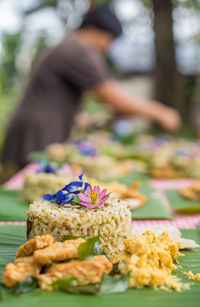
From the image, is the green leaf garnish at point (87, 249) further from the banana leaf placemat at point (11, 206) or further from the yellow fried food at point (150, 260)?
the banana leaf placemat at point (11, 206)

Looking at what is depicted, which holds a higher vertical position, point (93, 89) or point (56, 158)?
point (93, 89)

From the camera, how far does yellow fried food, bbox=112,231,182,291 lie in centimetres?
137

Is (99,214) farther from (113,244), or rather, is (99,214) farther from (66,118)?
(66,118)

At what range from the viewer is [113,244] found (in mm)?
1651

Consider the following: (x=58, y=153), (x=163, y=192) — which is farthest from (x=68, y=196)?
(x=58, y=153)

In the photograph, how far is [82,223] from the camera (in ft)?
5.18

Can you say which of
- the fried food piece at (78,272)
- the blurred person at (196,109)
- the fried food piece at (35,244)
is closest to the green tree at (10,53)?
the blurred person at (196,109)

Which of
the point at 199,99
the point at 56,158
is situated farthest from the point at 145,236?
the point at 199,99

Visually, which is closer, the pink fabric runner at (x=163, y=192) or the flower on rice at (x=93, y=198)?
the flower on rice at (x=93, y=198)

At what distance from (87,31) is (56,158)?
6.57 ft

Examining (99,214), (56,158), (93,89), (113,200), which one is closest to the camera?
(99,214)

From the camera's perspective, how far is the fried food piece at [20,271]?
1.31 meters

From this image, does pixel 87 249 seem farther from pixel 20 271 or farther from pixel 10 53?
pixel 10 53

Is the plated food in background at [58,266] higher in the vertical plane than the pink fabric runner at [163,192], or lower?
lower
